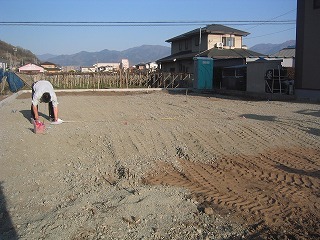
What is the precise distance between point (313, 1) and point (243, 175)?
14.9m

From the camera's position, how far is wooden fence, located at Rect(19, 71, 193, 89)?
32.3 m

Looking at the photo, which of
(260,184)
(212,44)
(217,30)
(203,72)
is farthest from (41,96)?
(217,30)

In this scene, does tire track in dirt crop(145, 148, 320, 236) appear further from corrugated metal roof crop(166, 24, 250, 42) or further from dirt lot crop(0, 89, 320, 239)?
corrugated metal roof crop(166, 24, 250, 42)

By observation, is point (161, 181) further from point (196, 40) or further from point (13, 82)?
point (196, 40)

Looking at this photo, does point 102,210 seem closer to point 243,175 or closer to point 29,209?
point 29,209

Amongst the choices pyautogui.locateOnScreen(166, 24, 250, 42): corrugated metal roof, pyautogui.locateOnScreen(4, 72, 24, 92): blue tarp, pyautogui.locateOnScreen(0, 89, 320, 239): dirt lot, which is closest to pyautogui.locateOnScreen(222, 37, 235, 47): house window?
pyautogui.locateOnScreen(166, 24, 250, 42): corrugated metal roof

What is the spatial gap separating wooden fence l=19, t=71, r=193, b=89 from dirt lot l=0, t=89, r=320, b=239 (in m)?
22.9

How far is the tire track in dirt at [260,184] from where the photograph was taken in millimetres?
4234

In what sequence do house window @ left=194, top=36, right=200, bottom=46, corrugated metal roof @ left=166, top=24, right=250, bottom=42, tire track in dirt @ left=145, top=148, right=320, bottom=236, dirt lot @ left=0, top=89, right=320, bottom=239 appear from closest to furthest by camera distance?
1. dirt lot @ left=0, top=89, right=320, bottom=239
2. tire track in dirt @ left=145, top=148, right=320, bottom=236
3. corrugated metal roof @ left=166, top=24, right=250, bottom=42
4. house window @ left=194, top=36, right=200, bottom=46

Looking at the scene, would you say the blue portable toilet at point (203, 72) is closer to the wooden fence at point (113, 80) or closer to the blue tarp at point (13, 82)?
the wooden fence at point (113, 80)

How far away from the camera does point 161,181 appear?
5.54 m

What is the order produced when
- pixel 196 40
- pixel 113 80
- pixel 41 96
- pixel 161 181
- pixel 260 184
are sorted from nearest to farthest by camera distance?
pixel 260 184
pixel 161 181
pixel 41 96
pixel 113 80
pixel 196 40

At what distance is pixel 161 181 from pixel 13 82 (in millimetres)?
24968

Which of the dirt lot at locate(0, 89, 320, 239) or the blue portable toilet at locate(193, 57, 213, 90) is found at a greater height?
the blue portable toilet at locate(193, 57, 213, 90)
